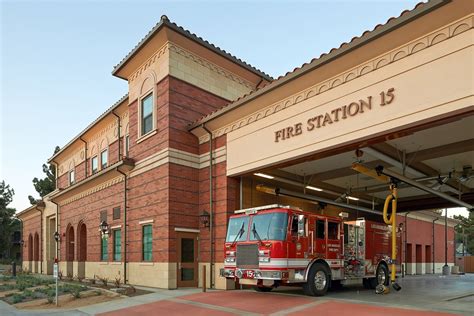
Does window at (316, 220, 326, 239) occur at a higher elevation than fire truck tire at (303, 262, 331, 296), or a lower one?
higher

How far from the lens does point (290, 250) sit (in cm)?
1266

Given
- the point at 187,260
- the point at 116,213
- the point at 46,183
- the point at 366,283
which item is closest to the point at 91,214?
the point at 116,213

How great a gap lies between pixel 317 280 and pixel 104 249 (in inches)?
538

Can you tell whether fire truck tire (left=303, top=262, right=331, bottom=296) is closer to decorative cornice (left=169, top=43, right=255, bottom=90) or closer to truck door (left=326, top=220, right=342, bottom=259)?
truck door (left=326, top=220, right=342, bottom=259)

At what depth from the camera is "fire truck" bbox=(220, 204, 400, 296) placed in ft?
41.4

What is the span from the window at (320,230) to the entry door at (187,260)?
6045mm

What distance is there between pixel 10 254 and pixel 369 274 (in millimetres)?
75421

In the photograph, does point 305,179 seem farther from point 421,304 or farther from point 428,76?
point 428,76

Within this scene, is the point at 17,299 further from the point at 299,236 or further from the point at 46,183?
the point at 46,183

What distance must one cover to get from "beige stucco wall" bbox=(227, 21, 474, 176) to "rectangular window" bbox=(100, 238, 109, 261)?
1119 cm

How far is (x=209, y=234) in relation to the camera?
17484 millimetres

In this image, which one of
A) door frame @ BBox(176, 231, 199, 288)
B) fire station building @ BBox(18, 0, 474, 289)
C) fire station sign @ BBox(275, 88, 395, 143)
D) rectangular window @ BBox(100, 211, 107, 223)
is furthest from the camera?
rectangular window @ BBox(100, 211, 107, 223)

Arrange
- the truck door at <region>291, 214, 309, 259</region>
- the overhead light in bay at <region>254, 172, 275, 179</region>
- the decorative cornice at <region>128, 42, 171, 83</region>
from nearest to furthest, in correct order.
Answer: the truck door at <region>291, 214, 309, 259</region>, the overhead light in bay at <region>254, 172, 275, 179</region>, the decorative cornice at <region>128, 42, 171, 83</region>

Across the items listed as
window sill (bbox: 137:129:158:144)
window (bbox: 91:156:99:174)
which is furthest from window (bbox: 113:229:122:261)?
window (bbox: 91:156:99:174)
